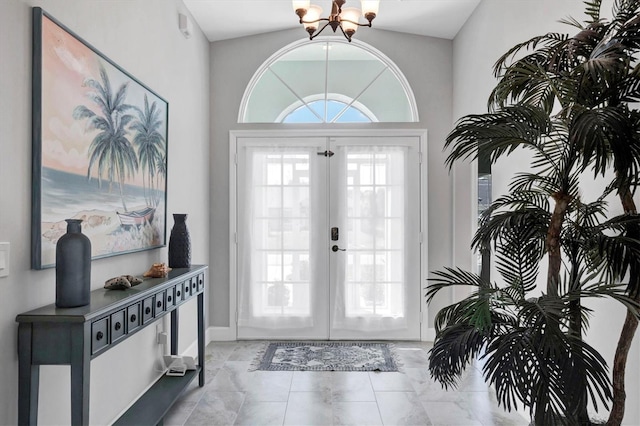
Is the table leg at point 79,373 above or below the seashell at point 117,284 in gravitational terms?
below

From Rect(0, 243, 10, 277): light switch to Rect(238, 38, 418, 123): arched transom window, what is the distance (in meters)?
3.04

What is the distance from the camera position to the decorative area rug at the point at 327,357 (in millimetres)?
3607

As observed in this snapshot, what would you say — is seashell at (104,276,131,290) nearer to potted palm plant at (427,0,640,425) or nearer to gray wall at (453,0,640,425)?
potted palm plant at (427,0,640,425)

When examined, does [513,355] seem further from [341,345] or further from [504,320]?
[341,345]

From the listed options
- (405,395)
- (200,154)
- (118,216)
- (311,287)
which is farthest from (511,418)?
(200,154)

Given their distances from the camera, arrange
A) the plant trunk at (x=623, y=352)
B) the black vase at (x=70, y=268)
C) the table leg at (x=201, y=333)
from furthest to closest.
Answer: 1. the table leg at (x=201, y=333)
2. the black vase at (x=70, y=268)
3. the plant trunk at (x=623, y=352)

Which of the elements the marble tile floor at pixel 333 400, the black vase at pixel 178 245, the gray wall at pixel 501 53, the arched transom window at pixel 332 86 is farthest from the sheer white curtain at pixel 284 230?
the gray wall at pixel 501 53

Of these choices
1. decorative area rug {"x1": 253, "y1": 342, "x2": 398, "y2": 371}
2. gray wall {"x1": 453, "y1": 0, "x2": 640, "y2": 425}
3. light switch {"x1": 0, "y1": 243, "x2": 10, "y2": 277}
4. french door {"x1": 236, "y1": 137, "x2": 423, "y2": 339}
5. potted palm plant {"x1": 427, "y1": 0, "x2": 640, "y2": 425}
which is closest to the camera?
potted palm plant {"x1": 427, "y1": 0, "x2": 640, "y2": 425}

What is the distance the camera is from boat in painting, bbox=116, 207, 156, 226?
2452 millimetres

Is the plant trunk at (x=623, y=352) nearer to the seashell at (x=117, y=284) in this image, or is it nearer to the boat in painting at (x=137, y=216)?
the seashell at (x=117, y=284)

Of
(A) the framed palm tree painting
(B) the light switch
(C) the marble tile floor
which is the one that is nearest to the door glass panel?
(C) the marble tile floor

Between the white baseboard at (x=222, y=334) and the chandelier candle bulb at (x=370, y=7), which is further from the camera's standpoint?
the white baseboard at (x=222, y=334)

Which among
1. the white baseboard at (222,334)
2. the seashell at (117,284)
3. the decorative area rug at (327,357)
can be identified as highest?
the seashell at (117,284)

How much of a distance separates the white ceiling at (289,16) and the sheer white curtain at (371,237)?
3.94 ft
